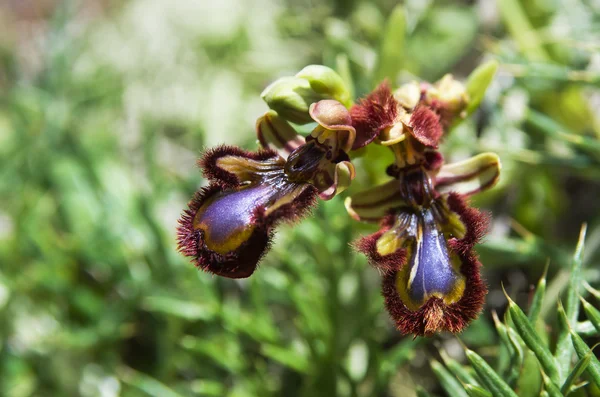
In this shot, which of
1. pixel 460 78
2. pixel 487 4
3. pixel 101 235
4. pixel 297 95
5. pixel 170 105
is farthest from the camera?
pixel 170 105

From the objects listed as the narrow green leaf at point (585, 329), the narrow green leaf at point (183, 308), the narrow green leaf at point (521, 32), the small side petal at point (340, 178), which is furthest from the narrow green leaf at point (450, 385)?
the narrow green leaf at point (521, 32)

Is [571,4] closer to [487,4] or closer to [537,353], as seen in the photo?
[487,4]

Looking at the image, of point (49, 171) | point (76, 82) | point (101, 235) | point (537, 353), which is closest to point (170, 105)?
point (76, 82)

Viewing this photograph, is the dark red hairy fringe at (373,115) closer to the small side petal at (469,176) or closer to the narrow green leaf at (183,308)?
the small side petal at (469,176)

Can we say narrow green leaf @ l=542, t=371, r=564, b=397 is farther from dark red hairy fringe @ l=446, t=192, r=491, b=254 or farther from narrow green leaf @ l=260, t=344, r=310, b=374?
narrow green leaf @ l=260, t=344, r=310, b=374

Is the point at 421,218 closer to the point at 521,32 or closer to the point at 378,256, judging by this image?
the point at 378,256
